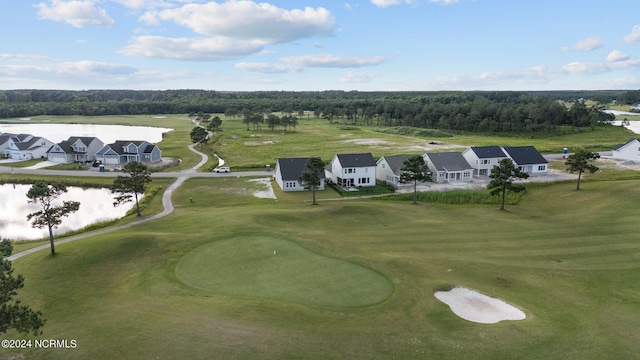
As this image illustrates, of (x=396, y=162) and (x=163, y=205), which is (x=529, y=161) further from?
(x=163, y=205)

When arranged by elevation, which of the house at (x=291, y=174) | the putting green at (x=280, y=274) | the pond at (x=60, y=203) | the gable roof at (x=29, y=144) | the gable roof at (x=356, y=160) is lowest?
the pond at (x=60, y=203)

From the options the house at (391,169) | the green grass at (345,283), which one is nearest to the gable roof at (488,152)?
the house at (391,169)

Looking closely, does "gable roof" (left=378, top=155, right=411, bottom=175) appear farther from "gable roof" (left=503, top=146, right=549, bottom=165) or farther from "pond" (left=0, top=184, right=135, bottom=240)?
"pond" (left=0, top=184, right=135, bottom=240)

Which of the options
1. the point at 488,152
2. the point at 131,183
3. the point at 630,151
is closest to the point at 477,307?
the point at 131,183

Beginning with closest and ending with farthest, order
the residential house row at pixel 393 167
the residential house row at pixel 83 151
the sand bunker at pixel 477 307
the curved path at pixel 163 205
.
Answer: the sand bunker at pixel 477 307, the curved path at pixel 163 205, the residential house row at pixel 393 167, the residential house row at pixel 83 151

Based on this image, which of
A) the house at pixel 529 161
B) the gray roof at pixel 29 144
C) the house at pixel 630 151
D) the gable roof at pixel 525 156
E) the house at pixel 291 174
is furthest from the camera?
the gray roof at pixel 29 144

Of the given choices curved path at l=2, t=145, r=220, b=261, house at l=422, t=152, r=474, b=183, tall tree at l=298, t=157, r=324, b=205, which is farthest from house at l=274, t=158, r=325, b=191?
house at l=422, t=152, r=474, b=183

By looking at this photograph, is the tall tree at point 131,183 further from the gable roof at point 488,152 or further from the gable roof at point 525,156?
the gable roof at point 525,156
